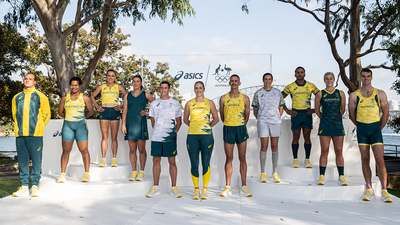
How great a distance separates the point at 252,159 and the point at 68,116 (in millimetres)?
3198

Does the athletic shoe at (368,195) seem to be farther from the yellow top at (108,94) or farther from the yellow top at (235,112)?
the yellow top at (108,94)

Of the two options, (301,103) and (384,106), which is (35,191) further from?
(384,106)

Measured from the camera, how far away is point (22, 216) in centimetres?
337

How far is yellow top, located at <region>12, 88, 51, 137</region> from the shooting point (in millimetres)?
4266

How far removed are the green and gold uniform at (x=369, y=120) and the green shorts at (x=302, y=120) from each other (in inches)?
31.8

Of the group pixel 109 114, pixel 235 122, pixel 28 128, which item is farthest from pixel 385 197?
pixel 28 128

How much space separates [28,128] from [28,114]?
0.66 ft

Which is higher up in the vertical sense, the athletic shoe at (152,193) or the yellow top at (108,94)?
the yellow top at (108,94)

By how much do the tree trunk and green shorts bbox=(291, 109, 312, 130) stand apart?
164 inches

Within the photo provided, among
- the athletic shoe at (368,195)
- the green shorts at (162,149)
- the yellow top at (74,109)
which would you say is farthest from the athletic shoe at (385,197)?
the yellow top at (74,109)

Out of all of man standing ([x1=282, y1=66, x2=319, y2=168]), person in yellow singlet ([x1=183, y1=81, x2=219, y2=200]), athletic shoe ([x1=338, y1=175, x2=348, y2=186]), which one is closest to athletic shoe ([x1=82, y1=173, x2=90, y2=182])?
person in yellow singlet ([x1=183, y1=81, x2=219, y2=200])

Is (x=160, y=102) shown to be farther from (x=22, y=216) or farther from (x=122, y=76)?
(x=122, y=76)

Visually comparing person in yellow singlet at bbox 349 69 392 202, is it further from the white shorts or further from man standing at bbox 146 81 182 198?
man standing at bbox 146 81 182 198

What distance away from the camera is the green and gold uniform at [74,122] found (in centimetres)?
455
